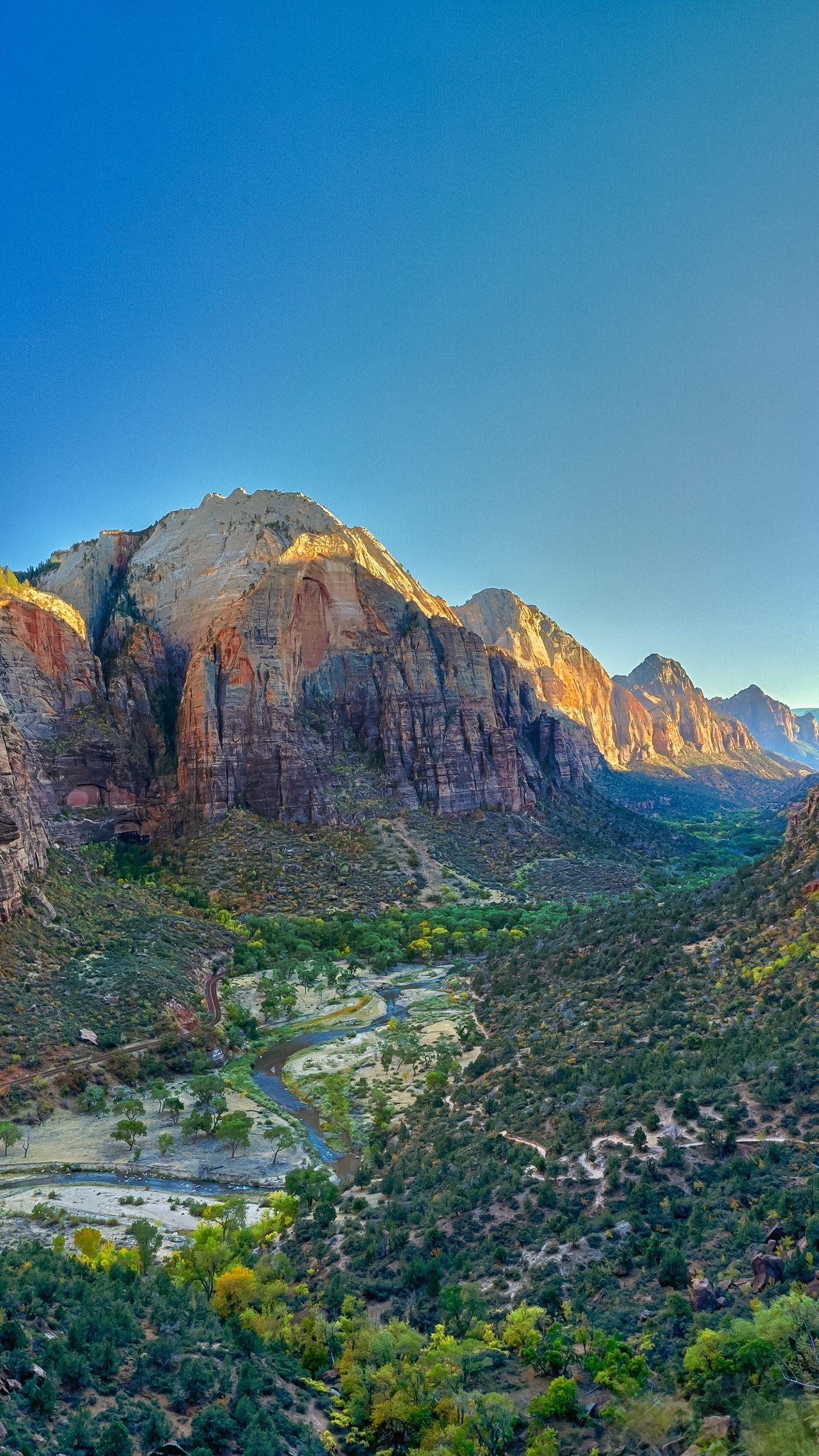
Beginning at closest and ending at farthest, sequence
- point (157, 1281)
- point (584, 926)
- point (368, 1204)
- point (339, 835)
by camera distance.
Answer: point (157, 1281), point (368, 1204), point (584, 926), point (339, 835)

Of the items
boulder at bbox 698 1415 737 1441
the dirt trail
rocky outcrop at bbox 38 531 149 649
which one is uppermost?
rocky outcrop at bbox 38 531 149 649

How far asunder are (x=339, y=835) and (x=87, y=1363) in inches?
2851

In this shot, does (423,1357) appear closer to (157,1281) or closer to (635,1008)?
(157,1281)

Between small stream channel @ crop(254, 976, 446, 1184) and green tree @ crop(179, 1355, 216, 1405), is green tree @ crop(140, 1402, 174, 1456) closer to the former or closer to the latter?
green tree @ crop(179, 1355, 216, 1405)

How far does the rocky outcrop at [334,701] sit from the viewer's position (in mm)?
90938

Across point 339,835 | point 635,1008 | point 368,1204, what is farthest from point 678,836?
point 368,1204

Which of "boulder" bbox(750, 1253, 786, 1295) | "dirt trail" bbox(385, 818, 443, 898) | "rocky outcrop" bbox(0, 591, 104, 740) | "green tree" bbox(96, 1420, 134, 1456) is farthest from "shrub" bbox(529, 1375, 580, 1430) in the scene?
"rocky outcrop" bbox(0, 591, 104, 740)

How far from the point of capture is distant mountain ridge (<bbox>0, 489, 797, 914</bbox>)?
88.2 meters

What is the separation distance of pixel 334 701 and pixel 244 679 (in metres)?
14.4

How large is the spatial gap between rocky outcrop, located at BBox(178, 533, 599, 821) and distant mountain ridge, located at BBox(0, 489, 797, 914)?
23 centimetres

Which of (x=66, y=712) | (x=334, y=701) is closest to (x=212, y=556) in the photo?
(x=334, y=701)

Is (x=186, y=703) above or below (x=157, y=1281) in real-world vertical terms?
above

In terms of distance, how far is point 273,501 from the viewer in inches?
4651

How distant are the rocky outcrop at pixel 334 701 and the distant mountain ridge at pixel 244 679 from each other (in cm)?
23
